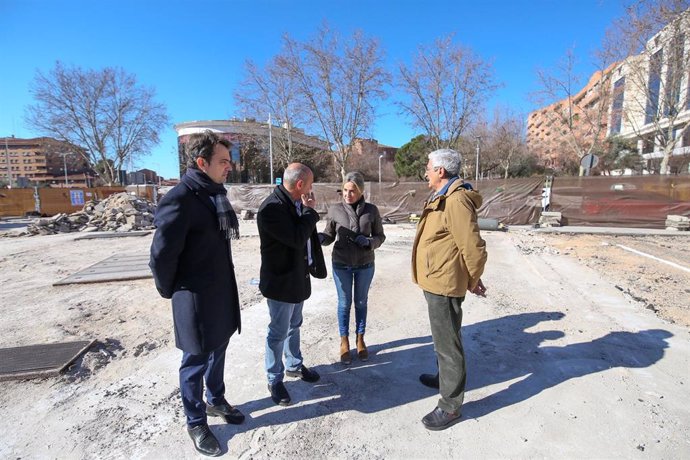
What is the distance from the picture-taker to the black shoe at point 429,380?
2.83 m

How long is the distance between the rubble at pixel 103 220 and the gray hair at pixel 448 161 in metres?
15.4

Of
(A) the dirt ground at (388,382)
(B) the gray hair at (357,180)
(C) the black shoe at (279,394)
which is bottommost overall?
(A) the dirt ground at (388,382)

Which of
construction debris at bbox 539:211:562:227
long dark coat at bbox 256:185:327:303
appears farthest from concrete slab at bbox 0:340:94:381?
construction debris at bbox 539:211:562:227

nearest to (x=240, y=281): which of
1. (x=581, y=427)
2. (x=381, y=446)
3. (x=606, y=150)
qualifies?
(x=381, y=446)

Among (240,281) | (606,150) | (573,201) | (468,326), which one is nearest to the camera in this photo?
(468,326)

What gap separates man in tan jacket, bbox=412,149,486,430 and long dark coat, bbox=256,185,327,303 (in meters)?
0.85

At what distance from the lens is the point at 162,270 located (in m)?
1.99

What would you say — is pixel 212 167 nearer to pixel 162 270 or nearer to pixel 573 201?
pixel 162 270

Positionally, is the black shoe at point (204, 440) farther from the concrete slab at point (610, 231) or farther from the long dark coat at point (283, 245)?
the concrete slab at point (610, 231)

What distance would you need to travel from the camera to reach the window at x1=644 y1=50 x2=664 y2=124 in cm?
1798

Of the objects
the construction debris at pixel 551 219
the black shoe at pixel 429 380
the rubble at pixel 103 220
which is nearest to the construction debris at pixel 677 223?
the construction debris at pixel 551 219

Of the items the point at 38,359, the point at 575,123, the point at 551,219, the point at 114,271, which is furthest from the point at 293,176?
the point at 575,123

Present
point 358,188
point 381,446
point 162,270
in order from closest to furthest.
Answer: point 162,270 → point 381,446 → point 358,188

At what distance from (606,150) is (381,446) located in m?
43.3
